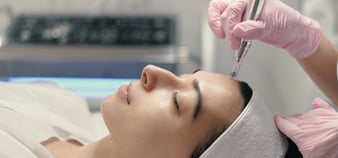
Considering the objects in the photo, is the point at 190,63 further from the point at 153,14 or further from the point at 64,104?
the point at 64,104

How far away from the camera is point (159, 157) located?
123 centimetres

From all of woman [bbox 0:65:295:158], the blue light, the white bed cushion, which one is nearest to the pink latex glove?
woman [bbox 0:65:295:158]

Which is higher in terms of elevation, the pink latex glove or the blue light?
the pink latex glove

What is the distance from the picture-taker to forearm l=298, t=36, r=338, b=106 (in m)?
1.34

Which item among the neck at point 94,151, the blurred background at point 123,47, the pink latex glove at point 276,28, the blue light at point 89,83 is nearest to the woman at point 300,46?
the pink latex glove at point 276,28

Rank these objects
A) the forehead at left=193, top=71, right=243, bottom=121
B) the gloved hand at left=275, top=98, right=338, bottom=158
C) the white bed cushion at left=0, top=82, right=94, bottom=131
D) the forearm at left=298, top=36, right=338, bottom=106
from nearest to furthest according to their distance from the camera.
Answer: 1. the gloved hand at left=275, top=98, right=338, bottom=158
2. the forehead at left=193, top=71, right=243, bottom=121
3. the forearm at left=298, top=36, right=338, bottom=106
4. the white bed cushion at left=0, top=82, right=94, bottom=131

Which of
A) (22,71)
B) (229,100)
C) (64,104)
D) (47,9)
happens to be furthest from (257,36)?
(47,9)

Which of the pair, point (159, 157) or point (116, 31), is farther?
point (116, 31)

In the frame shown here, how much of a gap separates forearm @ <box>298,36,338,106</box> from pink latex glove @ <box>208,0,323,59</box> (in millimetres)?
28

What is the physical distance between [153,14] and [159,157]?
1.60 metres

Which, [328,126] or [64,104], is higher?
[328,126]

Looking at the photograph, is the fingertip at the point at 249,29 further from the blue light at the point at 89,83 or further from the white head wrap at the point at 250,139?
the blue light at the point at 89,83

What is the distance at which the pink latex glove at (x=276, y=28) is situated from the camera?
1226 mm

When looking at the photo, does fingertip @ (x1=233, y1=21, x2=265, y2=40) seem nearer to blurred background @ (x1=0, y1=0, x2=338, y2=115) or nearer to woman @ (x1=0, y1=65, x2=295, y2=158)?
woman @ (x1=0, y1=65, x2=295, y2=158)
